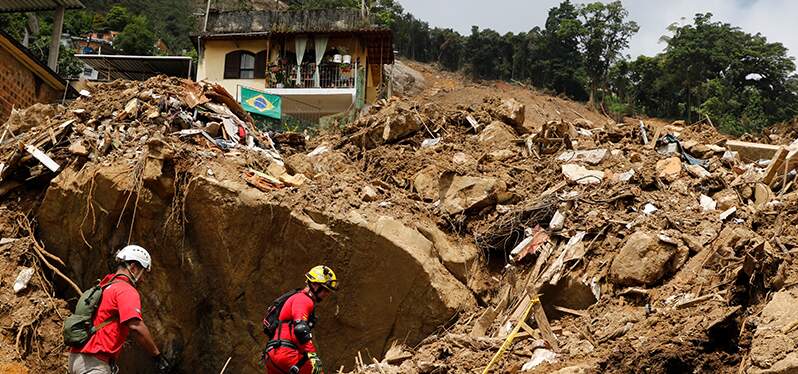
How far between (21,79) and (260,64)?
9399 mm

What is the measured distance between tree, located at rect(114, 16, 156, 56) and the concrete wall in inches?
805

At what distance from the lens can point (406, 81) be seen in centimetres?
4319

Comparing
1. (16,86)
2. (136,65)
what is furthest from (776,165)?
(136,65)

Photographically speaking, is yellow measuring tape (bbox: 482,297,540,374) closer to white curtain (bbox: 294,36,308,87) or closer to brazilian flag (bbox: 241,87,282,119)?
brazilian flag (bbox: 241,87,282,119)

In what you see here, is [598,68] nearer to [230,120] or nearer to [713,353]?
[230,120]

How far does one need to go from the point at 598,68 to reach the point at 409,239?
121ft

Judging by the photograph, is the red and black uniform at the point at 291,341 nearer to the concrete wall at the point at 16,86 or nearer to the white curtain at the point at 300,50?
the concrete wall at the point at 16,86

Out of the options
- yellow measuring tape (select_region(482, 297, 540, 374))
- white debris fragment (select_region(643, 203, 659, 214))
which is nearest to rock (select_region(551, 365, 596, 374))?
yellow measuring tape (select_region(482, 297, 540, 374))

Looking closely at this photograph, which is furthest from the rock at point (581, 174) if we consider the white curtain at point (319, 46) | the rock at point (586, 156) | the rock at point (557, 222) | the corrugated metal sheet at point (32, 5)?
the corrugated metal sheet at point (32, 5)

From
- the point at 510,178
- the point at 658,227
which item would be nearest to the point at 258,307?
the point at 510,178

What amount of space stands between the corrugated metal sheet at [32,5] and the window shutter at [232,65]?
5.19 metres

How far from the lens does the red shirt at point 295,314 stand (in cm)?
721

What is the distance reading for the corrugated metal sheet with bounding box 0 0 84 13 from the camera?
21.2 m

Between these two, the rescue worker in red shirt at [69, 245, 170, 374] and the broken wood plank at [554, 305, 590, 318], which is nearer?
the rescue worker in red shirt at [69, 245, 170, 374]
